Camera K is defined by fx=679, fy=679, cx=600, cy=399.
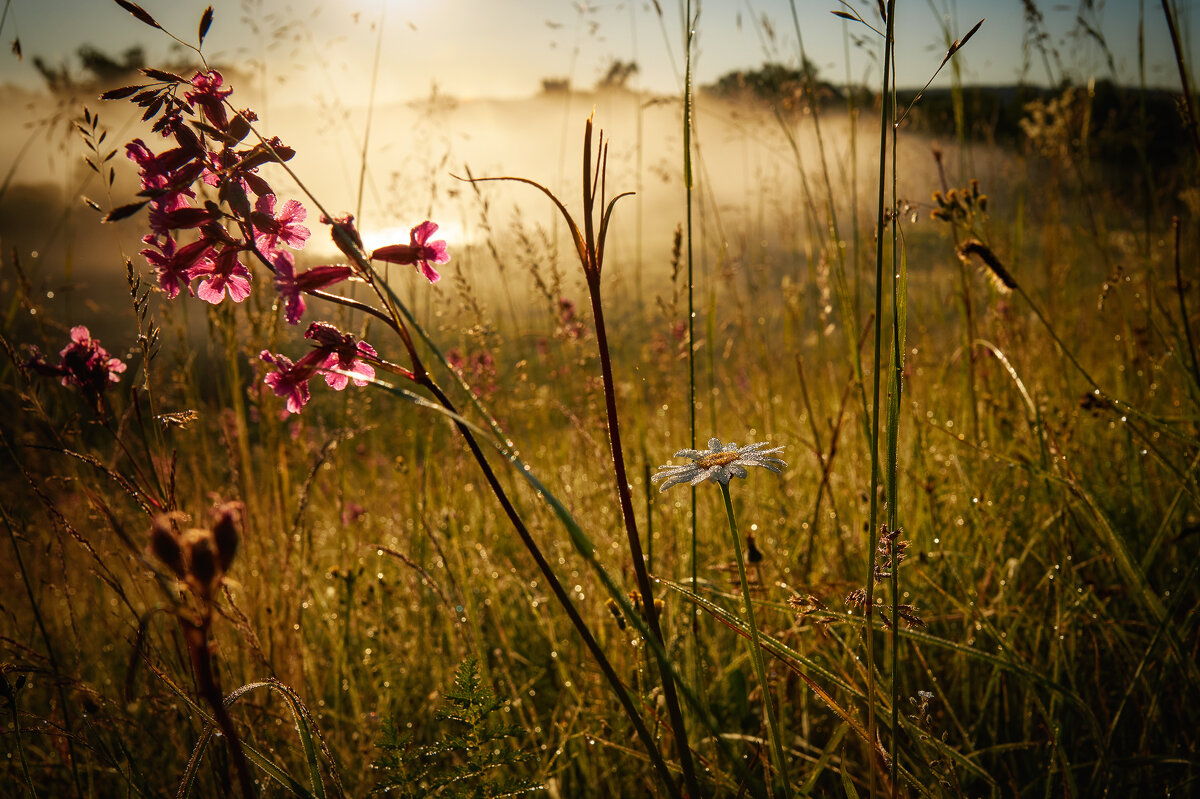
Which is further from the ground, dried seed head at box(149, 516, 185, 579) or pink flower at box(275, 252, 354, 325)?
pink flower at box(275, 252, 354, 325)

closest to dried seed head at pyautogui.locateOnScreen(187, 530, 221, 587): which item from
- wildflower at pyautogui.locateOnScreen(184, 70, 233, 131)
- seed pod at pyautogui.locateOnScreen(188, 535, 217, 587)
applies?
seed pod at pyautogui.locateOnScreen(188, 535, 217, 587)

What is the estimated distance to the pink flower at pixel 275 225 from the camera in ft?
2.86

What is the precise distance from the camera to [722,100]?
138 inches

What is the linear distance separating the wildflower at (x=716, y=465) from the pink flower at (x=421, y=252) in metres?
0.42

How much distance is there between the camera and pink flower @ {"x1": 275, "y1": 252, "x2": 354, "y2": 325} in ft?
2.69

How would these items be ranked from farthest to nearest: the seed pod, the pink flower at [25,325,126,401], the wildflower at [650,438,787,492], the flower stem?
the pink flower at [25,325,126,401] < the wildflower at [650,438,787,492] < the flower stem < the seed pod

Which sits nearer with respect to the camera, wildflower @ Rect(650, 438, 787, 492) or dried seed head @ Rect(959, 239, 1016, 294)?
wildflower @ Rect(650, 438, 787, 492)

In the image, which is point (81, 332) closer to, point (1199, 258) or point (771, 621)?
point (771, 621)

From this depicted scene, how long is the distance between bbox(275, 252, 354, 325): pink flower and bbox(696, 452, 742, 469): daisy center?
0.54 meters

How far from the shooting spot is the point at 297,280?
33.1 inches

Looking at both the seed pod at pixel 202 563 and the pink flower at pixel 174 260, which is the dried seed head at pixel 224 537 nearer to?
the seed pod at pixel 202 563

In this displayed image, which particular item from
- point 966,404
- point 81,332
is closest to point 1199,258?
point 966,404

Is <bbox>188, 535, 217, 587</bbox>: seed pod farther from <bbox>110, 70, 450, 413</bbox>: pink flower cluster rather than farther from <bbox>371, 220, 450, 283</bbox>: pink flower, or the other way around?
<bbox>371, 220, 450, 283</bbox>: pink flower

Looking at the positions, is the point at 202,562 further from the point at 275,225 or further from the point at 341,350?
the point at 275,225
